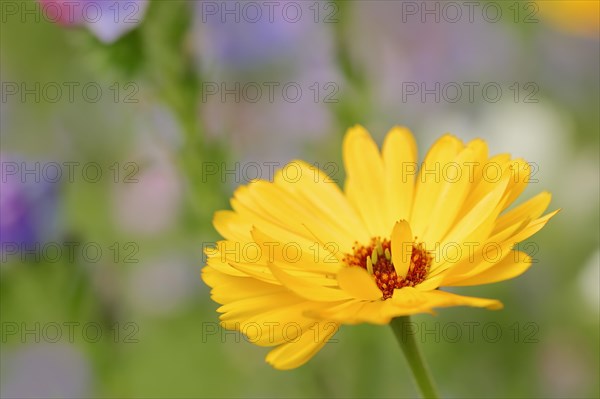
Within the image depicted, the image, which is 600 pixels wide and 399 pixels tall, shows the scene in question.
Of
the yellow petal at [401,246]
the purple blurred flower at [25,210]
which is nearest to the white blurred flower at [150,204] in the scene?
the purple blurred flower at [25,210]

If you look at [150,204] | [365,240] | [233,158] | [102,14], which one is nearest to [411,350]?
[365,240]

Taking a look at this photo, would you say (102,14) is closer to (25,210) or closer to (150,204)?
(25,210)

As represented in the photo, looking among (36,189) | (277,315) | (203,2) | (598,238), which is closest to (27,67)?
(203,2)

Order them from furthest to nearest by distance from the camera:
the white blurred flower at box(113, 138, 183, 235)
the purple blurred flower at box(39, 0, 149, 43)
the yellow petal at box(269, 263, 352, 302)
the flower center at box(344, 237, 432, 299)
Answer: the white blurred flower at box(113, 138, 183, 235)
the purple blurred flower at box(39, 0, 149, 43)
the flower center at box(344, 237, 432, 299)
the yellow petal at box(269, 263, 352, 302)

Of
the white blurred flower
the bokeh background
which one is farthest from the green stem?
the white blurred flower

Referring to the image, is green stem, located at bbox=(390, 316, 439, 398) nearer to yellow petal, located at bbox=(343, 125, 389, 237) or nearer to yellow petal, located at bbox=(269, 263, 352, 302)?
yellow petal, located at bbox=(269, 263, 352, 302)

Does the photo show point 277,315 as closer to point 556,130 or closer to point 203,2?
point 556,130
